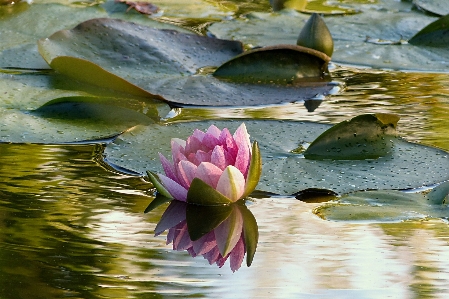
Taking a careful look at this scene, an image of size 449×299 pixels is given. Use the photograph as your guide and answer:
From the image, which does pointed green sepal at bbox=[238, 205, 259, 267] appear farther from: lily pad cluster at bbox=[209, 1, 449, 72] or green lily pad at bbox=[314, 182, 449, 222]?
lily pad cluster at bbox=[209, 1, 449, 72]

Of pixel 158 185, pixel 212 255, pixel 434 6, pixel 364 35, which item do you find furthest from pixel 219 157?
pixel 434 6

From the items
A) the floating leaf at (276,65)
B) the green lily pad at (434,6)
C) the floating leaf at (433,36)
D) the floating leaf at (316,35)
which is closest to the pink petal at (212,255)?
the floating leaf at (276,65)

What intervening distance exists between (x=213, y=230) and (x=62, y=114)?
2.82ft

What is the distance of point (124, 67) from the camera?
2.74 m

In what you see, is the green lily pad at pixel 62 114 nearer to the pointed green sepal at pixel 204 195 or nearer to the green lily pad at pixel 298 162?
the green lily pad at pixel 298 162

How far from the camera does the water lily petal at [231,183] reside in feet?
5.41

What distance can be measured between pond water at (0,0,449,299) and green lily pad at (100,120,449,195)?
Result: 0.06 metres

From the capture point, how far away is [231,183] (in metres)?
1.67

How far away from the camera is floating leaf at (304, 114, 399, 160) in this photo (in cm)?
197

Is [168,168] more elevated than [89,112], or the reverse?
[168,168]

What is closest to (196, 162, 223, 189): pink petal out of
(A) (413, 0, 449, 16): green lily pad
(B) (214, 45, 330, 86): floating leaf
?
(B) (214, 45, 330, 86): floating leaf

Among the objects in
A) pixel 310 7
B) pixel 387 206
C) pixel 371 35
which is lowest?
pixel 310 7

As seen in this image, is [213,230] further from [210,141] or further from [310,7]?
[310,7]

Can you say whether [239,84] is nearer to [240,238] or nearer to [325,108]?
[325,108]
